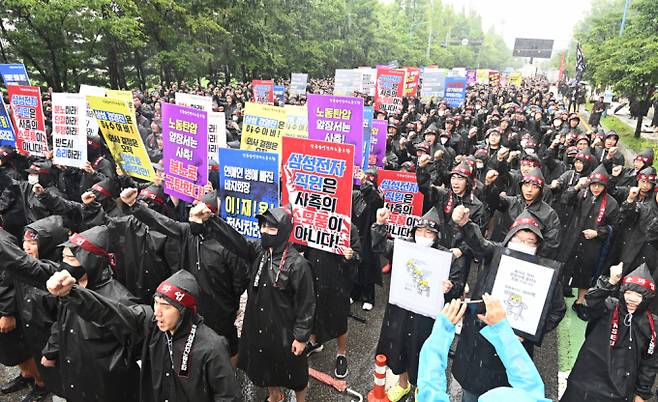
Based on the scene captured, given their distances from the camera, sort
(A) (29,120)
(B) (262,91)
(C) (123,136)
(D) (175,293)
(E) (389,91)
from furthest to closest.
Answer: (B) (262,91), (E) (389,91), (A) (29,120), (C) (123,136), (D) (175,293)

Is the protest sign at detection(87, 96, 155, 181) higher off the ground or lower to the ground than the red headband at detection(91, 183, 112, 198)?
higher

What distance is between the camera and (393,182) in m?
6.58

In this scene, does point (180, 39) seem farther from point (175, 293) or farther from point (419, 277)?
point (175, 293)

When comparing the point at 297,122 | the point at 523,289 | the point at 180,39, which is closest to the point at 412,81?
the point at 297,122

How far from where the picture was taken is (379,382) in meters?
4.38

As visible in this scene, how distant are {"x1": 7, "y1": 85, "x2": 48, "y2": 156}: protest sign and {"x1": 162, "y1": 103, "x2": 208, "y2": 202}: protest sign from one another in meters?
3.16

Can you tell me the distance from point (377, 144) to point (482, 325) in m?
5.78

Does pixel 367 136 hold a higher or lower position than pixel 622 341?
higher

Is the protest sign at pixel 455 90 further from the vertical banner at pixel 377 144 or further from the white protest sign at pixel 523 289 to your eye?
the white protest sign at pixel 523 289

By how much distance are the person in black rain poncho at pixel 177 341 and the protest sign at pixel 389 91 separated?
12.5m

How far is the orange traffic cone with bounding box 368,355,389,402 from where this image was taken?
4.22m

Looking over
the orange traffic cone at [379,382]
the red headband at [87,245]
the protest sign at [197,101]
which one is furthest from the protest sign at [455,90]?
the red headband at [87,245]

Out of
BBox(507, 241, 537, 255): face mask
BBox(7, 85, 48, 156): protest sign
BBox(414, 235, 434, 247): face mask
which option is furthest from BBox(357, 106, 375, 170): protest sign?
BBox(7, 85, 48, 156): protest sign

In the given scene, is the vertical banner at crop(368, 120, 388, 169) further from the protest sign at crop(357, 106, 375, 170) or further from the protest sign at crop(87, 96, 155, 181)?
the protest sign at crop(87, 96, 155, 181)
